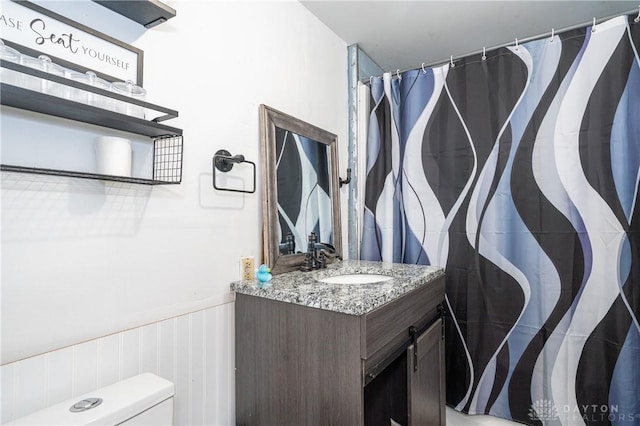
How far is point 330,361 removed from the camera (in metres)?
1.08

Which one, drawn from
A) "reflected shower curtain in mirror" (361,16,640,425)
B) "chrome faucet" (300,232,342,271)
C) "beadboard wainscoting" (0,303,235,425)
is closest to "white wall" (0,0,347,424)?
"beadboard wainscoting" (0,303,235,425)

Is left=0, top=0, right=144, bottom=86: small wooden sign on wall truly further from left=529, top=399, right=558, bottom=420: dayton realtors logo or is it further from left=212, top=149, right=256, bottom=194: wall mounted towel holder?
left=529, top=399, right=558, bottom=420: dayton realtors logo

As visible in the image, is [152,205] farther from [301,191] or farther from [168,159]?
[301,191]

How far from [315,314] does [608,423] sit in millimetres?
1620

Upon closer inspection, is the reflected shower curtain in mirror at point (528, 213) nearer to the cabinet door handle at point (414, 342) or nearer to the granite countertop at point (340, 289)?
the granite countertop at point (340, 289)

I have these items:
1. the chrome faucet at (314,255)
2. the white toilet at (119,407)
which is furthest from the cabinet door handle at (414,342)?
the white toilet at (119,407)

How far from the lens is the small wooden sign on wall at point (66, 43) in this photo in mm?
830

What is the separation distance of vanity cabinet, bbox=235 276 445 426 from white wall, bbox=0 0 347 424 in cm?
14

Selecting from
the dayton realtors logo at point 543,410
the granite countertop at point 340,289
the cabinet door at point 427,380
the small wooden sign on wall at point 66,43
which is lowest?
the dayton realtors logo at point 543,410

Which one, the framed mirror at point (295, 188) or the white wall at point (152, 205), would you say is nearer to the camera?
the white wall at point (152, 205)

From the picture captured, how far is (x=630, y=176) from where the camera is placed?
1.56 metres

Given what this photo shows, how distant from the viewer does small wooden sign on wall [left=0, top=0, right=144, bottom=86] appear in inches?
32.7

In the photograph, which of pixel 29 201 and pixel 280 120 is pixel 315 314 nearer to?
pixel 29 201

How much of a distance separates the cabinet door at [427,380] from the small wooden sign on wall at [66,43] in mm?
1368
